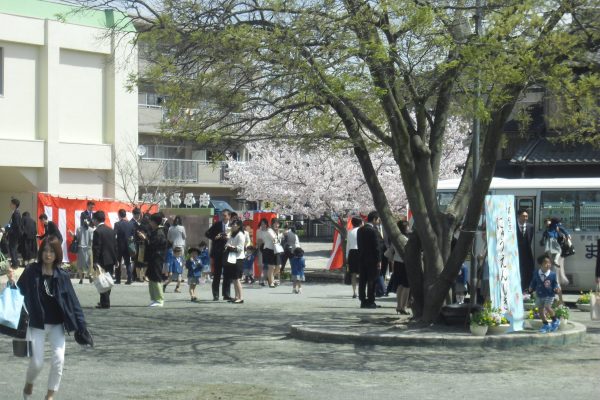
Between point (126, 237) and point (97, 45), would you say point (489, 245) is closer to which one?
point (126, 237)

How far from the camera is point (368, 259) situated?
62.5 ft

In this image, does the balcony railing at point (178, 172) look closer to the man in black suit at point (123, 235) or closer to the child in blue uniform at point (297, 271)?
the man in black suit at point (123, 235)

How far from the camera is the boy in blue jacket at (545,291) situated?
14.6 m

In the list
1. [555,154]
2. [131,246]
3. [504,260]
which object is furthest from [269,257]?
[504,260]

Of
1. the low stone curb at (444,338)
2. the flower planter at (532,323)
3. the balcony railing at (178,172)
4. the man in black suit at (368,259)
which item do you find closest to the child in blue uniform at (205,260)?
the man in black suit at (368,259)

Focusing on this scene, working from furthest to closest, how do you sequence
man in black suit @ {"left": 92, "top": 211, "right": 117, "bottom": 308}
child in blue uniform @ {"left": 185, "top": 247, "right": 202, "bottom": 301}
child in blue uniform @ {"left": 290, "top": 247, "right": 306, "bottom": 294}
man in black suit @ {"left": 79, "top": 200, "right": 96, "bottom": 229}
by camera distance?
man in black suit @ {"left": 79, "top": 200, "right": 96, "bottom": 229} → child in blue uniform @ {"left": 290, "top": 247, "right": 306, "bottom": 294} → child in blue uniform @ {"left": 185, "top": 247, "right": 202, "bottom": 301} → man in black suit @ {"left": 92, "top": 211, "right": 117, "bottom": 308}

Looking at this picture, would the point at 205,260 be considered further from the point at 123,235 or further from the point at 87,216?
the point at 87,216

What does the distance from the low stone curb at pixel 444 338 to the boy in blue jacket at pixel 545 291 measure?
0.86 feet

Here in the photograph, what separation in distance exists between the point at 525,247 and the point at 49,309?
14219 millimetres

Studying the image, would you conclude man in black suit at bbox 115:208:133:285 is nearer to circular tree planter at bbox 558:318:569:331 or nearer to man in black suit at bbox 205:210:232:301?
man in black suit at bbox 205:210:232:301

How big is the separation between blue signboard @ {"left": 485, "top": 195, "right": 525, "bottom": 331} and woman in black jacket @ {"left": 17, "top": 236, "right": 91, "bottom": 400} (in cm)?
698

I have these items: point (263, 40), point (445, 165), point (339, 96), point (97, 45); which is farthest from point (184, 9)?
point (445, 165)

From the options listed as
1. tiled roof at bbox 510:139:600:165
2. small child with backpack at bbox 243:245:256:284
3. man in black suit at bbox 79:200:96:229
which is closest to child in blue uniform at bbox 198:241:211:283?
small child with backpack at bbox 243:245:256:284

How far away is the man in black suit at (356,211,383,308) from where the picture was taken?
751 inches
